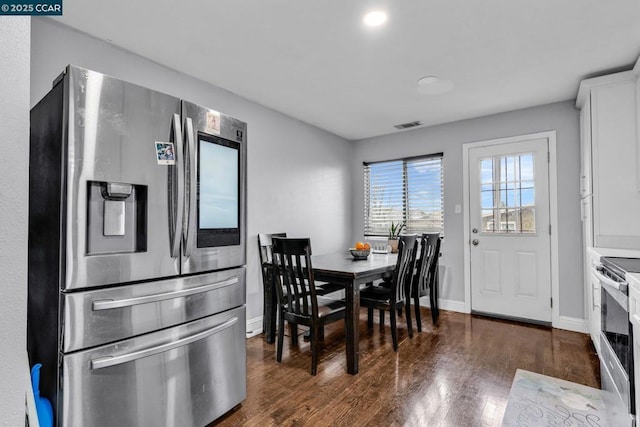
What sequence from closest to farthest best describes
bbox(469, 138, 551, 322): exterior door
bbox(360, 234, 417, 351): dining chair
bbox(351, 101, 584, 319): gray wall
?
bbox(360, 234, 417, 351): dining chair
bbox(351, 101, 584, 319): gray wall
bbox(469, 138, 551, 322): exterior door

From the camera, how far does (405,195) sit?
4773mm

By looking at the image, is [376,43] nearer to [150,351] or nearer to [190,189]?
[190,189]

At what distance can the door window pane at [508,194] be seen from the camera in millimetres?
3771

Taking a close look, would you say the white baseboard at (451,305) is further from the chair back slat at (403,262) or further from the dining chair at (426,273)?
the chair back slat at (403,262)

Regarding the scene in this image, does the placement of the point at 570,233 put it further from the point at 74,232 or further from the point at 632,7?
the point at 74,232

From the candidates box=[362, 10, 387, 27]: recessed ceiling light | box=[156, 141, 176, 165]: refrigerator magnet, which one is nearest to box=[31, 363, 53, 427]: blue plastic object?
box=[156, 141, 176, 165]: refrigerator magnet

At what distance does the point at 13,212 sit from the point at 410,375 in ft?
8.31

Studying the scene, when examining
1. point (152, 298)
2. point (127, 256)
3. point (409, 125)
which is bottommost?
point (152, 298)

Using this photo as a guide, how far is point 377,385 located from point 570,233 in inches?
110

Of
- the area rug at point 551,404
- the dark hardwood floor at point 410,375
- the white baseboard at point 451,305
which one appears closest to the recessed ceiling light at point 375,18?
the dark hardwood floor at point 410,375

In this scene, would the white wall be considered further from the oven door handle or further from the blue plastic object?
the oven door handle

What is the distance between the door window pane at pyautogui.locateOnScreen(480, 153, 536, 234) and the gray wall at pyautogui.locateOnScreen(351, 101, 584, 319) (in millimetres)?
269

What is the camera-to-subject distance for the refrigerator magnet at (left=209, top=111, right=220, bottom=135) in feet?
5.88

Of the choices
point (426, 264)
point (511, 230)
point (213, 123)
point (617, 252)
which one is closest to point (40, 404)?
point (213, 123)
